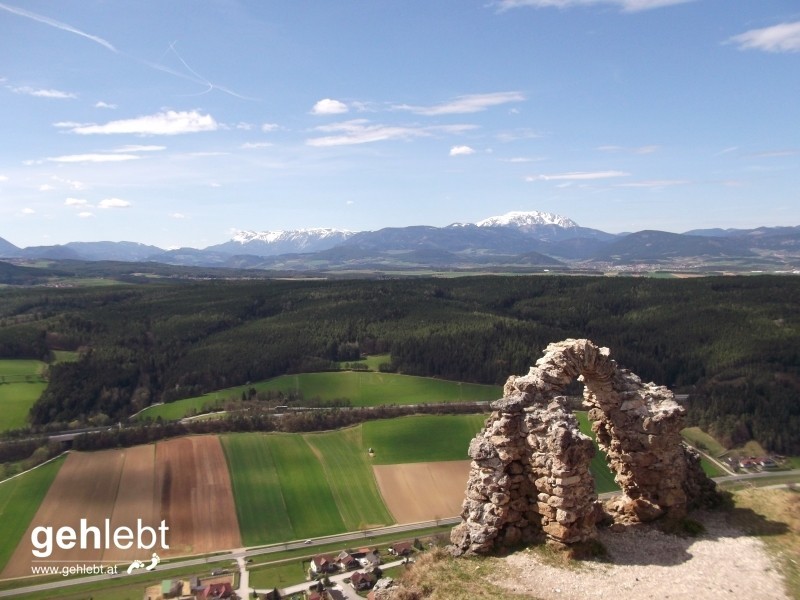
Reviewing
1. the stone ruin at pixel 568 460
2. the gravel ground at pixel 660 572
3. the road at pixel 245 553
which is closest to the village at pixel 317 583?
the road at pixel 245 553

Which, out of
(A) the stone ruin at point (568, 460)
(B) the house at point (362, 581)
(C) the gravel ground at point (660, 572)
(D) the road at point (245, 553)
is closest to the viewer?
(C) the gravel ground at point (660, 572)

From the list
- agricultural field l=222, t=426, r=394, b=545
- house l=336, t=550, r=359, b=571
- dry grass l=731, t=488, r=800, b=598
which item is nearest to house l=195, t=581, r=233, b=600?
house l=336, t=550, r=359, b=571

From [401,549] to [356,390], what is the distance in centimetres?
5903

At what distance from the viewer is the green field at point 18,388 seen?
95.6 meters

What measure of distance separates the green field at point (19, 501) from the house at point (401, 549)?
123 feet

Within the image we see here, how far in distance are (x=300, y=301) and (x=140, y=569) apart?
148345 millimetres

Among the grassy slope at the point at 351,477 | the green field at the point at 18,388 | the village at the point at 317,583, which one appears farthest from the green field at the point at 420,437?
the green field at the point at 18,388

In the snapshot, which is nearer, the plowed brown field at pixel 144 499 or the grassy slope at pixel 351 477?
the plowed brown field at pixel 144 499

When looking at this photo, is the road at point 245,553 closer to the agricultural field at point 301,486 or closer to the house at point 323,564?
the agricultural field at point 301,486

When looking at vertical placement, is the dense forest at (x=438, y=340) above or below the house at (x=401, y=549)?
above

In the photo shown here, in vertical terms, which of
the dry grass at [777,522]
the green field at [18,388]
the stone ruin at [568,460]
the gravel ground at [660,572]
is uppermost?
the stone ruin at [568,460]

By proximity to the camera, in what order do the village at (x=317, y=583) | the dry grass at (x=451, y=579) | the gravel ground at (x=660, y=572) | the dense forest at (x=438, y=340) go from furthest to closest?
the dense forest at (x=438, y=340)
the village at (x=317, y=583)
the gravel ground at (x=660, y=572)
the dry grass at (x=451, y=579)

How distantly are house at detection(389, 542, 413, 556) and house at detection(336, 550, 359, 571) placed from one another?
14.0 ft

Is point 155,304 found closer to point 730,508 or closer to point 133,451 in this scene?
point 133,451
